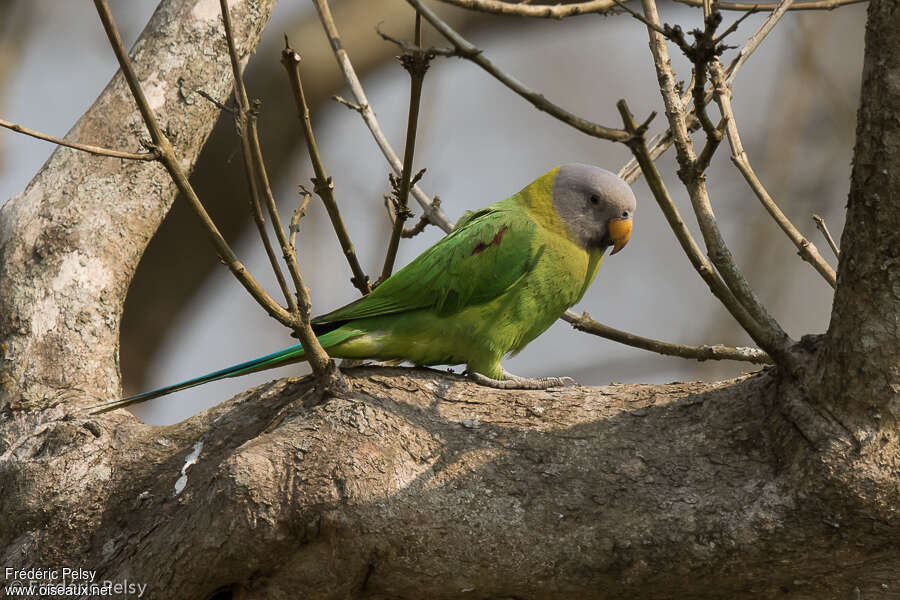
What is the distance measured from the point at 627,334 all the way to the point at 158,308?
482 cm

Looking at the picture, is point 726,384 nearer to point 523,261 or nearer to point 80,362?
point 523,261

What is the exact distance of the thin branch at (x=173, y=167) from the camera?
2117mm

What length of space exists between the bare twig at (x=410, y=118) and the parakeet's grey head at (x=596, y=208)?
0.86m

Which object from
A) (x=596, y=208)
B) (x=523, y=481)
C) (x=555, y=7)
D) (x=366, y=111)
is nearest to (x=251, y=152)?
(x=555, y=7)

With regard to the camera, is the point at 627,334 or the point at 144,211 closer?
the point at 627,334

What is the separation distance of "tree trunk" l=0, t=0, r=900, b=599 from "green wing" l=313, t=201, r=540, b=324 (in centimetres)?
45

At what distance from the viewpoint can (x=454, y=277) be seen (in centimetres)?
369

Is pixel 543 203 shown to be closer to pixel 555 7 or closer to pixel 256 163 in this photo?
pixel 555 7

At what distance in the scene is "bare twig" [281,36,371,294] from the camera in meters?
2.21

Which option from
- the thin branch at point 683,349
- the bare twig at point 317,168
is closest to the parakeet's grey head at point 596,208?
the thin branch at point 683,349

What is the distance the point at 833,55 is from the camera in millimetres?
8094

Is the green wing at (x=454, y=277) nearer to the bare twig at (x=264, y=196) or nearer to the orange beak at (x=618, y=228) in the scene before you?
the orange beak at (x=618, y=228)

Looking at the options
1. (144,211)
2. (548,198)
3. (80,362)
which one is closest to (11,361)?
(80,362)

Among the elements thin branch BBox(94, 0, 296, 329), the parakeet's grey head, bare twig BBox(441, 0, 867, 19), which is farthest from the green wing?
thin branch BBox(94, 0, 296, 329)
